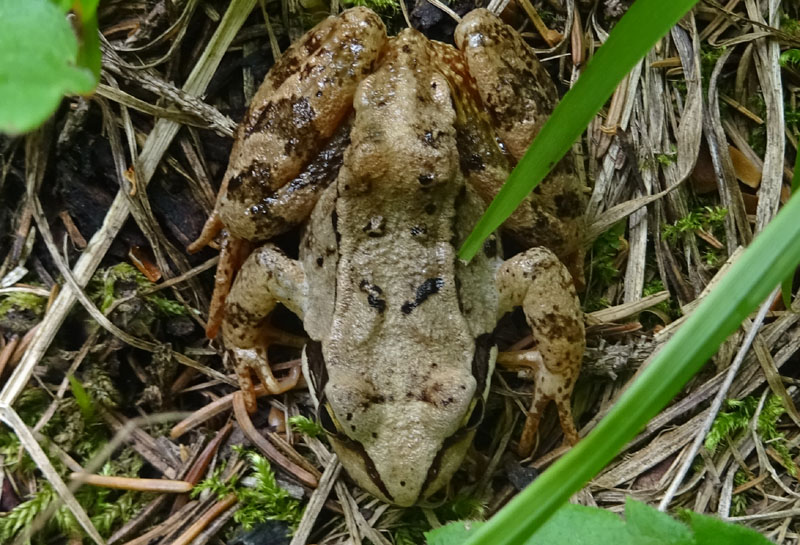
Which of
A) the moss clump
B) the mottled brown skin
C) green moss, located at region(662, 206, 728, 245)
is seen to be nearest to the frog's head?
the mottled brown skin

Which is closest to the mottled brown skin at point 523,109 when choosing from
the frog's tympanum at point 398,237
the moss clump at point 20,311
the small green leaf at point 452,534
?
the frog's tympanum at point 398,237

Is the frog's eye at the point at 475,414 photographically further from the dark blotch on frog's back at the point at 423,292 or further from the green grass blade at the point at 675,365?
the green grass blade at the point at 675,365

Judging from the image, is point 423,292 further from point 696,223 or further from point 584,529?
point 696,223

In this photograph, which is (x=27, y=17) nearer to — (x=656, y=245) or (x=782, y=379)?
(x=656, y=245)

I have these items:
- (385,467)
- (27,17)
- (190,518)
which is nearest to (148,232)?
(190,518)

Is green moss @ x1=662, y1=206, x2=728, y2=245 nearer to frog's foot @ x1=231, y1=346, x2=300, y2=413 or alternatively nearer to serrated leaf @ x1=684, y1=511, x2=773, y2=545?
serrated leaf @ x1=684, y1=511, x2=773, y2=545

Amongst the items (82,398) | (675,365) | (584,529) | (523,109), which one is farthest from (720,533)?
(82,398)
